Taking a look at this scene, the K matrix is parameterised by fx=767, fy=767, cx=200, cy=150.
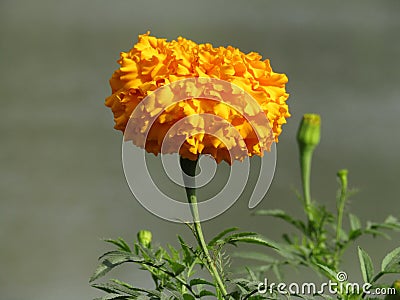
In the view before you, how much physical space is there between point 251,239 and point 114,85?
0.15 metres

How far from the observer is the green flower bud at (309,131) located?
991 millimetres

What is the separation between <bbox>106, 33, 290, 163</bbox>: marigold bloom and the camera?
0.54 metres

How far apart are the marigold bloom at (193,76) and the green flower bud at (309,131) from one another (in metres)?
0.42

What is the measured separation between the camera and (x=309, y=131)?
99 cm

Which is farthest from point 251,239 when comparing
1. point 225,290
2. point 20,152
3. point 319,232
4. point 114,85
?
point 20,152

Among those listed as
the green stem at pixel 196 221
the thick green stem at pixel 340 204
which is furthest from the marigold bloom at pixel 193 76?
the thick green stem at pixel 340 204

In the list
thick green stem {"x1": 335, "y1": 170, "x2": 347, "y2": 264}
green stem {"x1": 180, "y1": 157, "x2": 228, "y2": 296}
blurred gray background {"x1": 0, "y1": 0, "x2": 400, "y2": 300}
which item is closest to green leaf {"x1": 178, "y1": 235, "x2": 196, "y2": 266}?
green stem {"x1": 180, "y1": 157, "x2": 228, "y2": 296}

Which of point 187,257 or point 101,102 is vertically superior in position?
point 101,102

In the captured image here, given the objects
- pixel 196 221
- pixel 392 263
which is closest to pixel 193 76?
pixel 196 221

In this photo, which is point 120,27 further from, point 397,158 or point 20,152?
point 397,158

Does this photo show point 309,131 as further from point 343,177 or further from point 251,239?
point 251,239

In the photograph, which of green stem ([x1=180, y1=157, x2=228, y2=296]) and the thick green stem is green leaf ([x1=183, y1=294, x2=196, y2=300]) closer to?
green stem ([x1=180, y1=157, x2=228, y2=296])

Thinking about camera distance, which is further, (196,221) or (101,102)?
(101,102)

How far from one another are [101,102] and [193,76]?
55.9 inches
